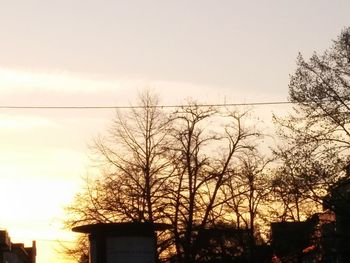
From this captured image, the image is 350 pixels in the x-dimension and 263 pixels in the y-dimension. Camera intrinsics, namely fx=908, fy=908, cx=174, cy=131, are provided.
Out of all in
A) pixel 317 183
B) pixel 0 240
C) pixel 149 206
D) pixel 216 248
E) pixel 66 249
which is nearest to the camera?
pixel 317 183

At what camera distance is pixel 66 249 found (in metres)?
58.6

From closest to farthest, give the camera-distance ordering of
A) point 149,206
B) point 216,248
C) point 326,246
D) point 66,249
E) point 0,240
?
point 326,246 → point 149,206 → point 216,248 → point 66,249 → point 0,240

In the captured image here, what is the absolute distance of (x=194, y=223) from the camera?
49.4 meters

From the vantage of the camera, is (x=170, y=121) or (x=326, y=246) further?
(x=170, y=121)

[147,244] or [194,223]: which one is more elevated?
[194,223]

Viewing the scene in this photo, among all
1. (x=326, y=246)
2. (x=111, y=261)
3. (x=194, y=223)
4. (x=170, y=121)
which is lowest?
(x=111, y=261)

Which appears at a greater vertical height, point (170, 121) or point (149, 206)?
point (170, 121)

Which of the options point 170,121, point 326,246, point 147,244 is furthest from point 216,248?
point 147,244

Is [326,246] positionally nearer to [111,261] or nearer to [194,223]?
[194,223]

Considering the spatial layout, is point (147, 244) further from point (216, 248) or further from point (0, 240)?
point (0, 240)

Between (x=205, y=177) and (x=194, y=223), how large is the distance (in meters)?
2.79

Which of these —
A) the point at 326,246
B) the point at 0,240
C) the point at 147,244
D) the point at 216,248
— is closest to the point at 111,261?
the point at 147,244

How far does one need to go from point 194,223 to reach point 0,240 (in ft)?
64.6

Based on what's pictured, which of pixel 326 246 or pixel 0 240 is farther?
pixel 0 240
